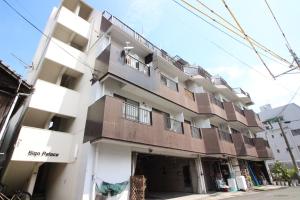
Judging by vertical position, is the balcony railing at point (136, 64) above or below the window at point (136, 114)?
above

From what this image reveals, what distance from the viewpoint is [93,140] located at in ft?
27.8

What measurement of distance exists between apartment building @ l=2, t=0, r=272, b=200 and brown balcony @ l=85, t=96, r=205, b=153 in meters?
0.05

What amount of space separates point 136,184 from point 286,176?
19990 mm

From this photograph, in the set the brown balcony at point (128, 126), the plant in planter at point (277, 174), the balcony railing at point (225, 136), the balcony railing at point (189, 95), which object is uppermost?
the balcony railing at point (189, 95)

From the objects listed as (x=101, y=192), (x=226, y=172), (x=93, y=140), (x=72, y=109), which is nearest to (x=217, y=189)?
(x=226, y=172)

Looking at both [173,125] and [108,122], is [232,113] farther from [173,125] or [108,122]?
[108,122]

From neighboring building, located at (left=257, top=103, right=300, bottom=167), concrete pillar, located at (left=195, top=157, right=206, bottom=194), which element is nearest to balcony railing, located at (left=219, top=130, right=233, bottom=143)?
concrete pillar, located at (left=195, top=157, right=206, bottom=194)

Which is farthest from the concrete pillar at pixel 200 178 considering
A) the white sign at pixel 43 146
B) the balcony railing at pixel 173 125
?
the white sign at pixel 43 146

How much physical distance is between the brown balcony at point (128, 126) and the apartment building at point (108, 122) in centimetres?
5

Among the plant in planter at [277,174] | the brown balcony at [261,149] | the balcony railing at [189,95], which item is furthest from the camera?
the plant in planter at [277,174]

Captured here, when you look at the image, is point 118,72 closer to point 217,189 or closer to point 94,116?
point 94,116

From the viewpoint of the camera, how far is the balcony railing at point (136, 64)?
37.0 ft

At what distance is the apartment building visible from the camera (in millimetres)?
8805

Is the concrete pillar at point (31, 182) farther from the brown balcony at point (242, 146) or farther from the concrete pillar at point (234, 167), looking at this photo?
the brown balcony at point (242, 146)
